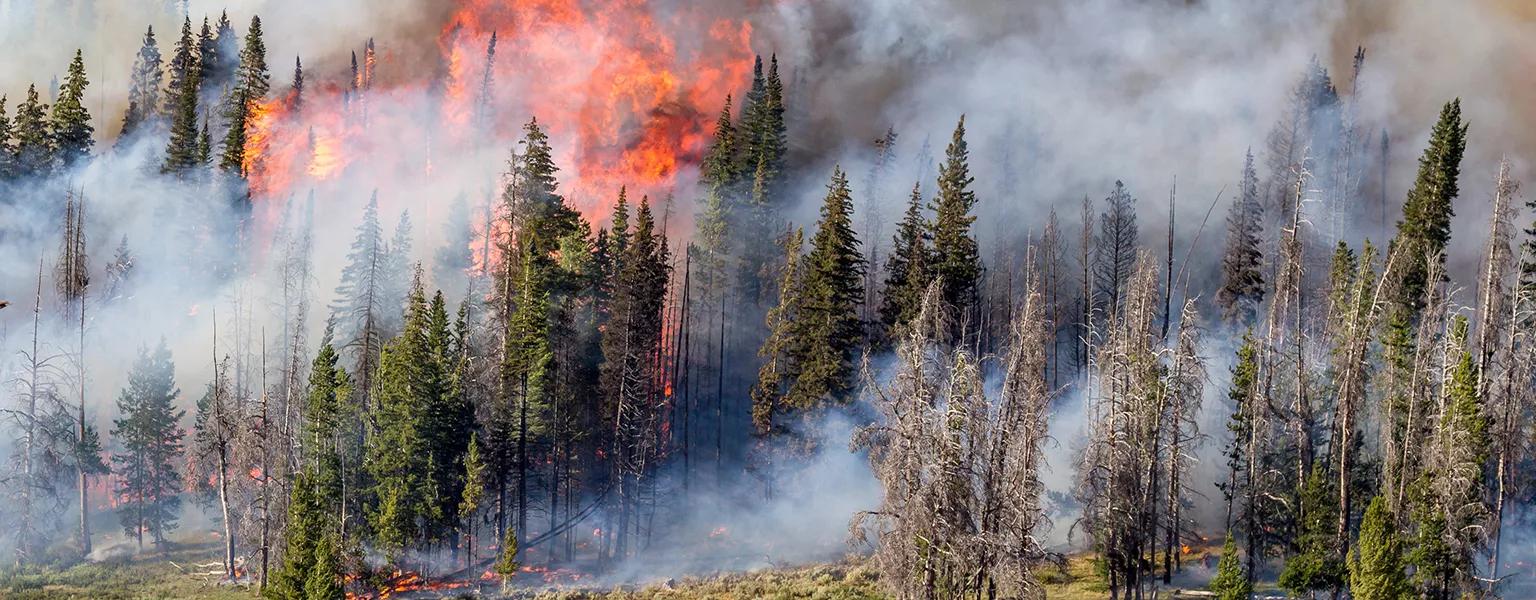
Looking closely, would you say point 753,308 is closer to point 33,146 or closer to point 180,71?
point 33,146

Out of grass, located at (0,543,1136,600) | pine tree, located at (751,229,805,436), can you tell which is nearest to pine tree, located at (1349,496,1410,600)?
grass, located at (0,543,1136,600)

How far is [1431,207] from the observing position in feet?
220

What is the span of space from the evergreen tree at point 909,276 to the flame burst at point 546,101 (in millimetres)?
34231

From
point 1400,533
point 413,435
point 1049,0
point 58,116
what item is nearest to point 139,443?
point 413,435

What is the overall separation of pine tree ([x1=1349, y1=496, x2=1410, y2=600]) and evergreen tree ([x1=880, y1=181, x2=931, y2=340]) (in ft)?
77.5

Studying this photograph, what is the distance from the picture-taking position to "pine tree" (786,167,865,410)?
6581cm

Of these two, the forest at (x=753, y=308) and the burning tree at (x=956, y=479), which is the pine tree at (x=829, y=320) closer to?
the forest at (x=753, y=308)

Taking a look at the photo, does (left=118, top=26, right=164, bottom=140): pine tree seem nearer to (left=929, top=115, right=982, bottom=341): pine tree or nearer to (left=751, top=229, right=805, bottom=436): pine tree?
(left=751, top=229, right=805, bottom=436): pine tree

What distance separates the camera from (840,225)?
68375 millimetres

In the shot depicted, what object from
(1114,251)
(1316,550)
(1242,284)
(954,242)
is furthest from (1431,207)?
(1316,550)

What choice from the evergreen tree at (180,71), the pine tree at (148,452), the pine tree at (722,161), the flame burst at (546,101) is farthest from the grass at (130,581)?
the evergreen tree at (180,71)

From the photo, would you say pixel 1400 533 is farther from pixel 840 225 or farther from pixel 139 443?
pixel 139 443

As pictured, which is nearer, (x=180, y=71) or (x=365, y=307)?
(x=365, y=307)

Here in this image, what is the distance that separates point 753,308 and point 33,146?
5236cm
